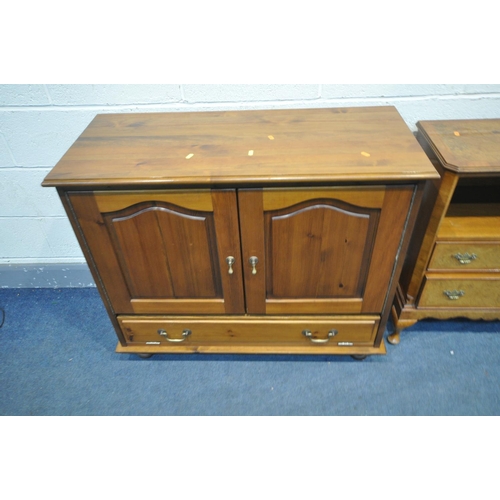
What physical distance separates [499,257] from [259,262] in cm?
77

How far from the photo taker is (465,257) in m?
1.15

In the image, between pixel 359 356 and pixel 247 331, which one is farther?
pixel 359 356

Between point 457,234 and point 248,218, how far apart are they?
67 cm

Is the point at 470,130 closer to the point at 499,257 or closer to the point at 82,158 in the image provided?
the point at 499,257

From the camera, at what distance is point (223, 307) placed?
115 cm

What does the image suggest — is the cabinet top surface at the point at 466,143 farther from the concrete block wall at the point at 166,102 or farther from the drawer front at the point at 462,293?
the drawer front at the point at 462,293

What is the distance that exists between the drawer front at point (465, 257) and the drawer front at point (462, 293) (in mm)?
43

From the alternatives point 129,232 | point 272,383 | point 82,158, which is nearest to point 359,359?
point 272,383

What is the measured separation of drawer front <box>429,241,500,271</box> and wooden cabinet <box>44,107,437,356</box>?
21 centimetres

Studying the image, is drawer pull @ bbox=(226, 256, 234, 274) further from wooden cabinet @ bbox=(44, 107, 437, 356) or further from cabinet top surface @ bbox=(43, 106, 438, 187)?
cabinet top surface @ bbox=(43, 106, 438, 187)

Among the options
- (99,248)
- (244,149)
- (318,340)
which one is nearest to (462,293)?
(318,340)

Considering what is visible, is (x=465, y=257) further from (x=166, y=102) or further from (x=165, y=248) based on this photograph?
(x=166, y=102)

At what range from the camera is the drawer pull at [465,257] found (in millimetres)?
1147

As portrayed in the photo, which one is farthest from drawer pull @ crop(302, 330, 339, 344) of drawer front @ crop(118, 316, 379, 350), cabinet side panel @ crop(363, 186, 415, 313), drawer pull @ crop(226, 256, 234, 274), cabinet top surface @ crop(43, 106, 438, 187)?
cabinet top surface @ crop(43, 106, 438, 187)
